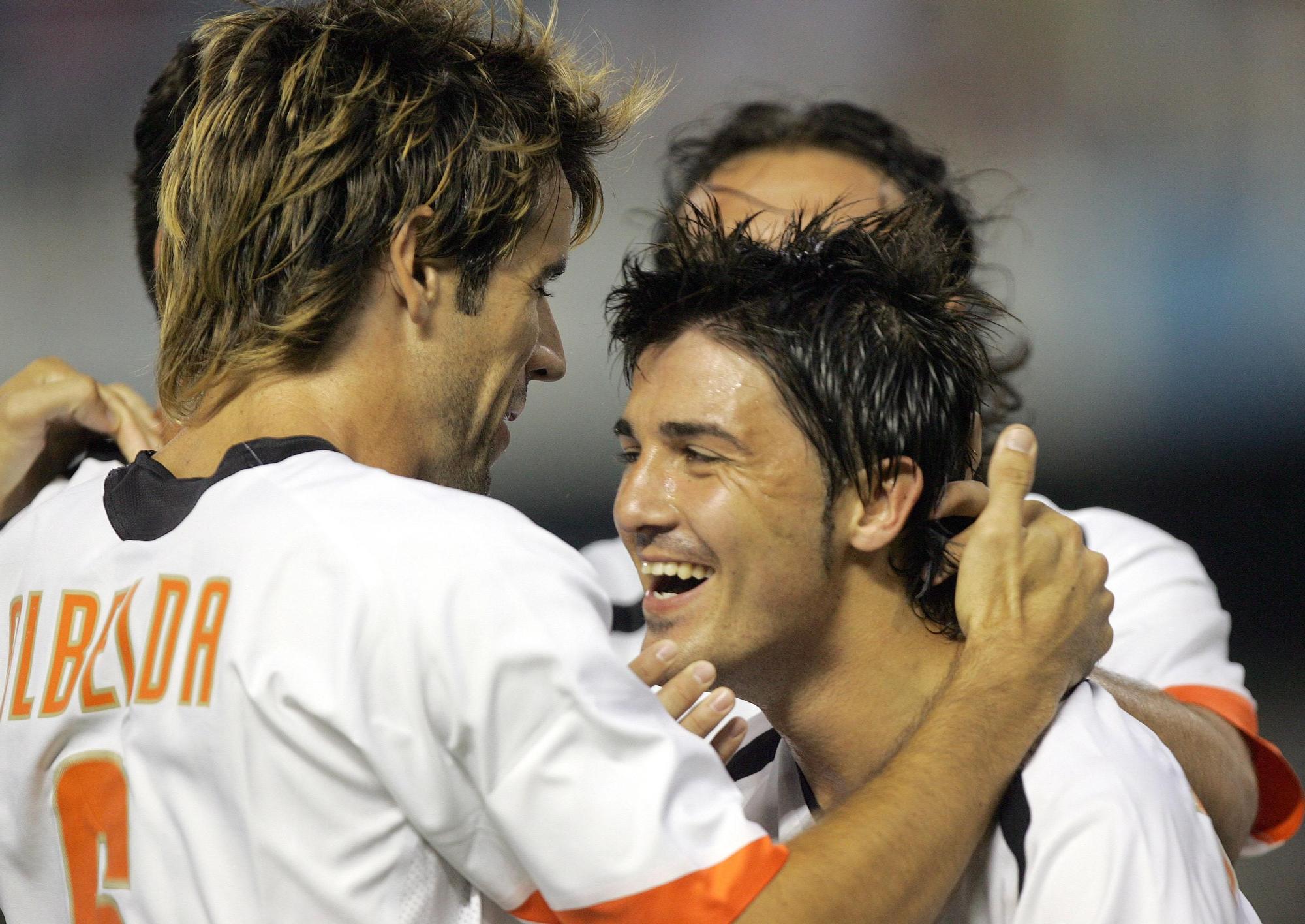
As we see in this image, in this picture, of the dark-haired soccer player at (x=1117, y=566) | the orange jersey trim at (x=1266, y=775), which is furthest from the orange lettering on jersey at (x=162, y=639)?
the orange jersey trim at (x=1266, y=775)

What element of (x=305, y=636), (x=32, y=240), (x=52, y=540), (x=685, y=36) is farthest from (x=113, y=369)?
(x=305, y=636)

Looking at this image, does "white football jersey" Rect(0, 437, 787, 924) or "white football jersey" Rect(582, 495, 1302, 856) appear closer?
"white football jersey" Rect(0, 437, 787, 924)

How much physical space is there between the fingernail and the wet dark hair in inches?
69.8

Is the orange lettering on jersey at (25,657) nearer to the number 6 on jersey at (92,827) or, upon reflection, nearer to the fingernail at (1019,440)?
the number 6 on jersey at (92,827)

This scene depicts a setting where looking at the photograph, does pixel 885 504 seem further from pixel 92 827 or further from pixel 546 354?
pixel 92 827

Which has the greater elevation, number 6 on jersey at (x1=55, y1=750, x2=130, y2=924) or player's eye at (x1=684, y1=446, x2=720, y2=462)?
player's eye at (x1=684, y1=446, x2=720, y2=462)

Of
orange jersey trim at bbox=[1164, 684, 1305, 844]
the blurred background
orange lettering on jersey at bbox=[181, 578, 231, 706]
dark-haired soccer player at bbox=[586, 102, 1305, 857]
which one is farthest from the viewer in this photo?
the blurred background

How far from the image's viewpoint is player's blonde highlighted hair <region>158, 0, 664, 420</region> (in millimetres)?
1880

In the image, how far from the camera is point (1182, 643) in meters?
3.03

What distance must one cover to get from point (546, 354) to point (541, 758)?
93 centimetres

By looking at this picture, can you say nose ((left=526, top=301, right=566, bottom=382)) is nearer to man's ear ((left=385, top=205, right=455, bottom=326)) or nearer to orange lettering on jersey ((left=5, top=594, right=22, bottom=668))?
man's ear ((left=385, top=205, right=455, bottom=326))

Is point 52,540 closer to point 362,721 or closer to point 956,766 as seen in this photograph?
point 362,721

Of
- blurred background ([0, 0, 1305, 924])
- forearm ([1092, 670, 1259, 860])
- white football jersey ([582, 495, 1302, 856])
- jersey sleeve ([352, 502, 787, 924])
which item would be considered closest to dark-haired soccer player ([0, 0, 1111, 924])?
jersey sleeve ([352, 502, 787, 924])

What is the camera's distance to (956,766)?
1.68 meters
